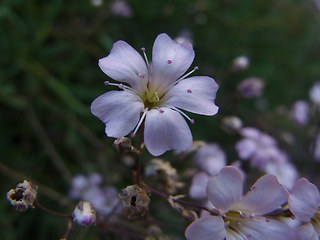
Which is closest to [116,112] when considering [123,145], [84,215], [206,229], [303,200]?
[123,145]

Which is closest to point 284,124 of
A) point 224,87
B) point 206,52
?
point 224,87

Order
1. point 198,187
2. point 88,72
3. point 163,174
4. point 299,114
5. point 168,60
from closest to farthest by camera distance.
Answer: point 168,60 < point 163,174 < point 198,187 < point 88,72 < point 299,114

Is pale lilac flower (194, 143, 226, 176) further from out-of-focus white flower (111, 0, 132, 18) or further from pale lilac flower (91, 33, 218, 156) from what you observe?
out-of-focus white flower (111, 0, 132, 18)

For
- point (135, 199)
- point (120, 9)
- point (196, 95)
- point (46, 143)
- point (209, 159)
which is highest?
point (196, 95)

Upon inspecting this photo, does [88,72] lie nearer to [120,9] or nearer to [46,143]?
[120,9]

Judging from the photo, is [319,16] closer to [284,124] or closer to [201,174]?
[284,124]

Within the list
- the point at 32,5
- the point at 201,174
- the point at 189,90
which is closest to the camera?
the point at 189,90
